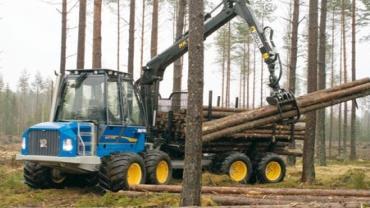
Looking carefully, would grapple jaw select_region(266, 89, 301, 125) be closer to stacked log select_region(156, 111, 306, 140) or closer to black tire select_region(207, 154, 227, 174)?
stacked log select_region(156, 111, 306, 140)

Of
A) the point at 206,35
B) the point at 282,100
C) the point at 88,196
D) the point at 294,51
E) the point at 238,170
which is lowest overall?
the point at 88,196

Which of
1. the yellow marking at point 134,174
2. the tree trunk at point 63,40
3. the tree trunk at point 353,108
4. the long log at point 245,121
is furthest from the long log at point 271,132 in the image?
the tree trunk at point 353,108

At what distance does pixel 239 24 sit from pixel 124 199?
Result: 32113 millimetres

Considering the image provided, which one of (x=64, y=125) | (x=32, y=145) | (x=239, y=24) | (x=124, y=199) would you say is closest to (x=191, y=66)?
(x=124, y=199)

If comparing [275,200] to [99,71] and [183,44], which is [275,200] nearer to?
[99,71]

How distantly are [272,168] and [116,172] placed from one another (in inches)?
227

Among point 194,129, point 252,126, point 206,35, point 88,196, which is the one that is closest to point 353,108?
point 206,35

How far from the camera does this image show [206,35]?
555 inches

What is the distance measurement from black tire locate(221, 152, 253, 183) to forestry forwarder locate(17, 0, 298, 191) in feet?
0.10

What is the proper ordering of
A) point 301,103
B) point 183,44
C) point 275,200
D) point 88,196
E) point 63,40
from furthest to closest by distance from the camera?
1. point 63,40
2. point 183,44
3. point 301,103
4. point 88,196
5. point 275,200

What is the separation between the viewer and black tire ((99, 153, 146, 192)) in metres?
10.8

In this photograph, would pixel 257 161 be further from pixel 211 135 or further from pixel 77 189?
pixel 77 189

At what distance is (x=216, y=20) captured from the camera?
13.8m

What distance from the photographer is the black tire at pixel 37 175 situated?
1180 centimetres
